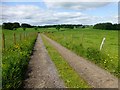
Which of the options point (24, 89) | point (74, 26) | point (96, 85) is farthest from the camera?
point (74, 26)

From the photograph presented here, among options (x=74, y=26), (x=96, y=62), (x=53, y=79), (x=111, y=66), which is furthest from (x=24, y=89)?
(x=74, y=26)

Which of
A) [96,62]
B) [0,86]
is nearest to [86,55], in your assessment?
[96,62]

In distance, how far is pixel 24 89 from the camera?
907cm

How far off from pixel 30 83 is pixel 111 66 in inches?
213

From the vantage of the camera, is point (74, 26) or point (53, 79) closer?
point (53, 79)

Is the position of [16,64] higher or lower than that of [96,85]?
higher

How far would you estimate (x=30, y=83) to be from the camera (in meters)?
10.0

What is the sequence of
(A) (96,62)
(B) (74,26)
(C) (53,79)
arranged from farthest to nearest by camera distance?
(B) (74,26)
(A) (96,62)
(C) (53,79)

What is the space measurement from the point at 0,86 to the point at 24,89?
1565 millimetres

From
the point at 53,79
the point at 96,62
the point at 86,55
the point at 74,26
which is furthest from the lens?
the point at 74,26

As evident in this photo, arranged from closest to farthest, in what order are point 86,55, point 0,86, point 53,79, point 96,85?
1. point 0,86
2. point 96,85
3. point 53,79
4. point 86,55

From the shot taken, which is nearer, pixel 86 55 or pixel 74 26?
pixel 86 55

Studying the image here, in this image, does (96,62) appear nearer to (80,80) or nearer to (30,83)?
(80,80)

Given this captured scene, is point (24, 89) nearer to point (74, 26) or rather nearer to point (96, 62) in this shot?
point (96, 62)
